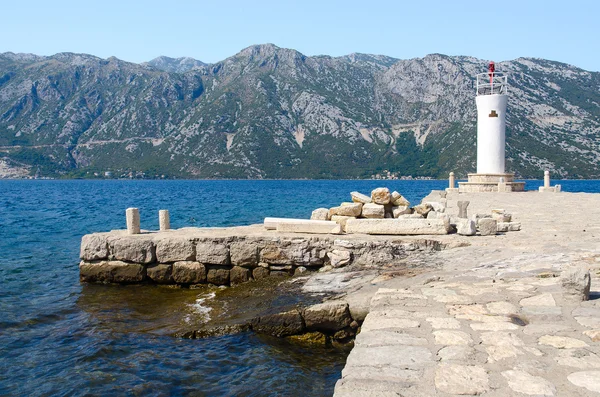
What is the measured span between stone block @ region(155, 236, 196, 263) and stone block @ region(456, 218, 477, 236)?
590 cm

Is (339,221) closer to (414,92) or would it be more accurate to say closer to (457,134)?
(457,134)

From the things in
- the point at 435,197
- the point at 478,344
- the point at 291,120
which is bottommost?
the point at 435,197

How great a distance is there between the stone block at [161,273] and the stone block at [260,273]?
188cm

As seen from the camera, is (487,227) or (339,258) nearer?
(339,258)

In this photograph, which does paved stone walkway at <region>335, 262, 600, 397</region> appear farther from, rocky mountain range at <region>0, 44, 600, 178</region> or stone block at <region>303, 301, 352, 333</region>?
rocky mountain range at <region>0, 44, 600, 178</region>

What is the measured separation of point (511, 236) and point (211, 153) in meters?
150

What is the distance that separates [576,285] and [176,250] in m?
8.06

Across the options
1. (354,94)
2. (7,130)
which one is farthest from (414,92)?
(7,130)

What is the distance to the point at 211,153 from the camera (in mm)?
156875

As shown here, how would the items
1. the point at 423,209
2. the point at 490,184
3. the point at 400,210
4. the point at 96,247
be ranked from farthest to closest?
the point at 490,184 → the point at 423,209 → the point at 400,210 → the point at 96,247

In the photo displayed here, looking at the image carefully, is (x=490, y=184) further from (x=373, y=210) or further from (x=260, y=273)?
(x=260, y=273)

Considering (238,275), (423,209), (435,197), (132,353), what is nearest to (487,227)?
(423,209)

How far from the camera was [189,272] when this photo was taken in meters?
11.1

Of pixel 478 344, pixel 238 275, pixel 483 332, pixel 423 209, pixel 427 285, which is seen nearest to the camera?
pixel 478 344
